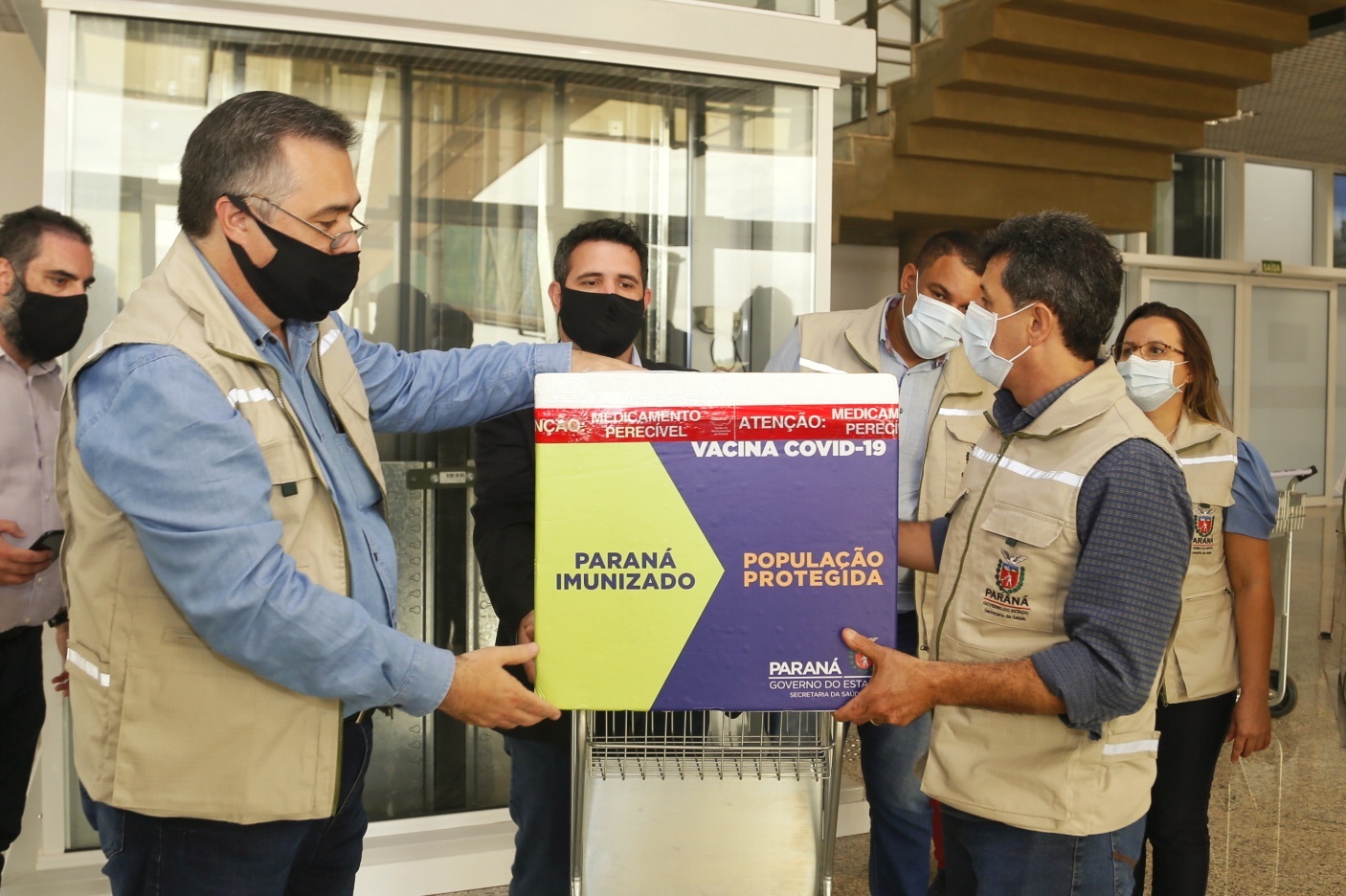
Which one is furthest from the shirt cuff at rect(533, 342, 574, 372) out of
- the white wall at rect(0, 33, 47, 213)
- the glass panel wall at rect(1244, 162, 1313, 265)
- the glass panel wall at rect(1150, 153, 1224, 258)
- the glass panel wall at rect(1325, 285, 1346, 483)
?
the glass panel wall at rect(1325, 285, 1346, 483)

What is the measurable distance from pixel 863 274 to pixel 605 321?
6.93m

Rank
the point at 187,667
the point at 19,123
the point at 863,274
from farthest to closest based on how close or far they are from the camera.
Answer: the point at 863,274 → the point at 19,123 → the point at 187,667

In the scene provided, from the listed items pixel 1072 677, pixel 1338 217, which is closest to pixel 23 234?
pixel 1072 677

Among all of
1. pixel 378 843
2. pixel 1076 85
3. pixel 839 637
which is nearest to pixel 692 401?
pixel 839 637

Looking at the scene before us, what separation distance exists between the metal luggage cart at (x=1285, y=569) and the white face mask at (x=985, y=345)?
271 centimetres

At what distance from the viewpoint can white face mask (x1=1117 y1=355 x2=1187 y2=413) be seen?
2434mm

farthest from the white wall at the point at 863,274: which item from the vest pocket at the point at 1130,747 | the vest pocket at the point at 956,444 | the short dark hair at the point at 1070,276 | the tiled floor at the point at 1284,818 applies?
A: the vest pocket at the point at 1130,747

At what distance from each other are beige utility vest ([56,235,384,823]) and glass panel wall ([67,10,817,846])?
5.59 feet

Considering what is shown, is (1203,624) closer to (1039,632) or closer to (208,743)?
(1039,632)

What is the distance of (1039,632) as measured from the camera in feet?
4.80

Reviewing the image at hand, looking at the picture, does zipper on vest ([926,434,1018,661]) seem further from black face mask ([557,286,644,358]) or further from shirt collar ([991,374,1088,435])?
black face mask ([557,286,644,358])

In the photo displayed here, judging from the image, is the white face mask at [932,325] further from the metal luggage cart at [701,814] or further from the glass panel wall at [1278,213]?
the glass panel wall at [1278,213]

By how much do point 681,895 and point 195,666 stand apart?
71cm

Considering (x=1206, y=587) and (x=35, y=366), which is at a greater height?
(x=35, y=366)
